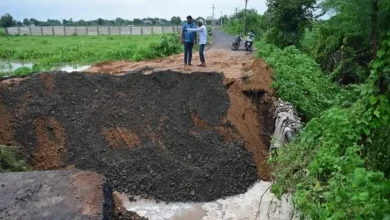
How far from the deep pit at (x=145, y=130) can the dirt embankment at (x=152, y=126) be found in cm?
2

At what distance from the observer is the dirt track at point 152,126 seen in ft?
23.4

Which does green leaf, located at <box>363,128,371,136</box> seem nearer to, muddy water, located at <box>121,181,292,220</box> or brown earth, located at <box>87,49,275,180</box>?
muddy water, located at <box>121,181,292,220</box>

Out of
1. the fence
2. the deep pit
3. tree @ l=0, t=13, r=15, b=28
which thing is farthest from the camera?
tree @ l=0, t=13, r=15, b=28

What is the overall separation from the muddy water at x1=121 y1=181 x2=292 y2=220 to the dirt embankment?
0.19m

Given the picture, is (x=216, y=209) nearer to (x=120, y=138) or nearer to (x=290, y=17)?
(x=120, y=138)

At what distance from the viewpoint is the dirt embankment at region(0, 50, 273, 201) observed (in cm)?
712

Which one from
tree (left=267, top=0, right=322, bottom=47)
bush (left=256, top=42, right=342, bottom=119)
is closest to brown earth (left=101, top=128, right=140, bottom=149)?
bush (left=256, top=42, right=342, bottom=119)

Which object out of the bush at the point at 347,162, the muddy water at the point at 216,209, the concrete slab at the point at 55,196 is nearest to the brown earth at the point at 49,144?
the muddy water at the point at 216,209

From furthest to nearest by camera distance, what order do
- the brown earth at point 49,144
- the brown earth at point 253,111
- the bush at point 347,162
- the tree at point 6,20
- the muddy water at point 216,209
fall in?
the tree at point 6,20
the brown earth at point 253,111
the brown earth at point 49,144
the muddy water at point 216,209
the bush at point 347,162

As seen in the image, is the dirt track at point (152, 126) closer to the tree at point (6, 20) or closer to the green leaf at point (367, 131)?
the green leaf at point (367, 131)

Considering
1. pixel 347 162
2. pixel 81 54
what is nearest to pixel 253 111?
pixel 347 162

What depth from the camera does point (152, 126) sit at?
8.46m

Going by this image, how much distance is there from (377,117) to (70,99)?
7.38 m

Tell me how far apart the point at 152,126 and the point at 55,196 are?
3.69 meters
